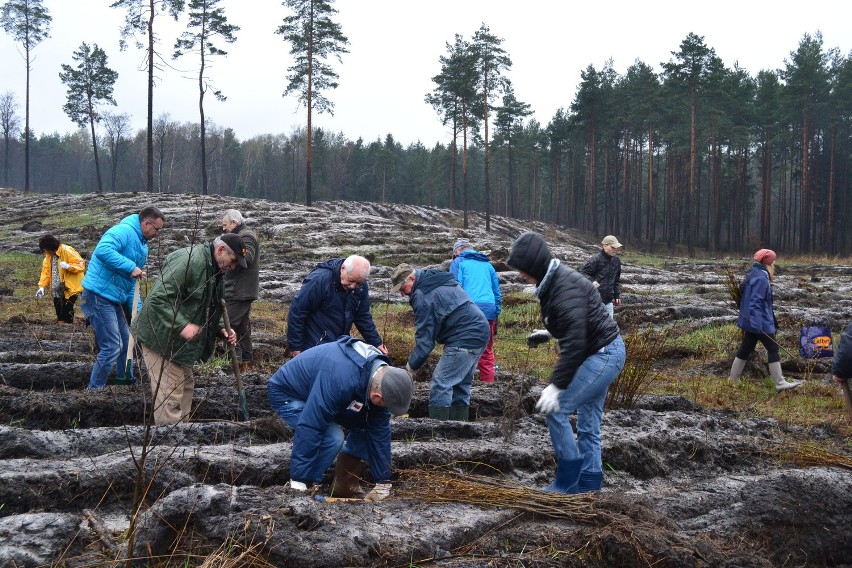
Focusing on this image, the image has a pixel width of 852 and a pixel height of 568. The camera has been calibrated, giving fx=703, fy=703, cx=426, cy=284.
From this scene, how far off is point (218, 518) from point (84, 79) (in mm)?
55466

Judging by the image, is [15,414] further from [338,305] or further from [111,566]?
[111,566]

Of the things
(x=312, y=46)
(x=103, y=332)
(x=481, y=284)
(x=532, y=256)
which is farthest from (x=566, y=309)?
(x=312, y=46)

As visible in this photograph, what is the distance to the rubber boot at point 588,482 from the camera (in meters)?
4.76

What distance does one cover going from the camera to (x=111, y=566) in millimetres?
3484

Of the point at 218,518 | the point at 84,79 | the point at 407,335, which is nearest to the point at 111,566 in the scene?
the point at 218,518

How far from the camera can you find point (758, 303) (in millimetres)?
9133

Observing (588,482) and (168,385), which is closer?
(588,482)

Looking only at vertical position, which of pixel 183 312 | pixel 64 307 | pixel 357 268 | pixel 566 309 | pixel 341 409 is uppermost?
pixel 357 268

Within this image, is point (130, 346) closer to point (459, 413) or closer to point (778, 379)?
point (459, 413)

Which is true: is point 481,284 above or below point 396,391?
above

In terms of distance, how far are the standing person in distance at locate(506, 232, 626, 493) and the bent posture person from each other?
2346 millimetres

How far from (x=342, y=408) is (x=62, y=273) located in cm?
876

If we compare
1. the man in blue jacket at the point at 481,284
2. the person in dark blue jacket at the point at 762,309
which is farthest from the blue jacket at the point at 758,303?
the man in blue jacket at the point at 481,284

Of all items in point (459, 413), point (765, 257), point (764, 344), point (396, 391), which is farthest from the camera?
point (764, 344)
